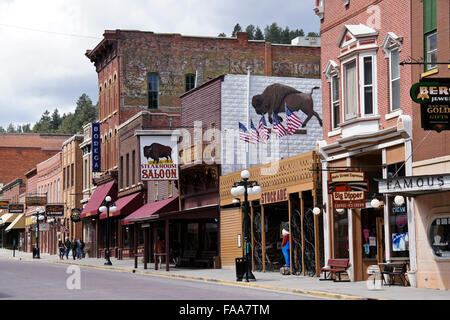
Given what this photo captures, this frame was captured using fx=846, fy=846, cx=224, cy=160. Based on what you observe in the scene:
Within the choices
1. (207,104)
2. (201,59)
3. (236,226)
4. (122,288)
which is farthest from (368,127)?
(201,59)

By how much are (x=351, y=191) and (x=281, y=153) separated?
50.1 ft

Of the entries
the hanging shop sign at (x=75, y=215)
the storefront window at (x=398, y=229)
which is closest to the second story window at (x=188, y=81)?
the hanging shop sign at (x=75, y=215)

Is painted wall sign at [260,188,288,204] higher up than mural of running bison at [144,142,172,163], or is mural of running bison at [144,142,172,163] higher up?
mural of running bison at [144,142,172,163]

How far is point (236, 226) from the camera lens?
39781 mm

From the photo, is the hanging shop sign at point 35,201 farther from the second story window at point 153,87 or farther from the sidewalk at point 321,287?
the sidewalk at point 321,287

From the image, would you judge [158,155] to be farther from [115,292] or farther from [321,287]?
[115,292]

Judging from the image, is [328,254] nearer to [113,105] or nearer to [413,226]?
[413,226]

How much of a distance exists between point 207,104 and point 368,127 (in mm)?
16565

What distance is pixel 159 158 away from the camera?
4497cm

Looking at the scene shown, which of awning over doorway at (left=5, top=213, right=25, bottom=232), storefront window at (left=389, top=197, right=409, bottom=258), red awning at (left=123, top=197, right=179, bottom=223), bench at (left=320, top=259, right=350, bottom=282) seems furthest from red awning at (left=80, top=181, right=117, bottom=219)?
storefront window at (left=389, top=197, right=409, bottom=258)

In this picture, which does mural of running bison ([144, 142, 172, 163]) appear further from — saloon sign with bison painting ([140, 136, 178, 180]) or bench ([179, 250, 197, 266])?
bench ([179, 250, 197, 266])

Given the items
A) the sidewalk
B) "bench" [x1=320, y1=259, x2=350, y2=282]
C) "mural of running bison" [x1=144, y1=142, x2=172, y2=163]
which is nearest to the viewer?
the sidewalk

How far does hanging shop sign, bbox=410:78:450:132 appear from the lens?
21.8m

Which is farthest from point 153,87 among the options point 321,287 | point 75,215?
point 321,287
